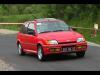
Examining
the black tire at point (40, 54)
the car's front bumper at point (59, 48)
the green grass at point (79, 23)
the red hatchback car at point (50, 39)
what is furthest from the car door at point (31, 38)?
the green grass at point (79, 23)

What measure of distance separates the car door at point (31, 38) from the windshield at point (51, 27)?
1.12 ft

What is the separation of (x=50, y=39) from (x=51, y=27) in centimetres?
149

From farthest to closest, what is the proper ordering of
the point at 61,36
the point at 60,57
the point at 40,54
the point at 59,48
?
the point at 60,57 → the point at 40,54 → the point at 61,36 → the point at 59,48

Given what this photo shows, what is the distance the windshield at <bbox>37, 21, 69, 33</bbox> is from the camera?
1925 centimetres

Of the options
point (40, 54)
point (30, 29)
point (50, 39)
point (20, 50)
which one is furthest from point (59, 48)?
point (20, 50)

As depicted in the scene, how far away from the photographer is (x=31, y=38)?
19.5m

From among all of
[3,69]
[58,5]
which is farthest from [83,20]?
[3,69]

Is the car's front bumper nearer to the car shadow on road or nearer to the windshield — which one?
the car shadow on road

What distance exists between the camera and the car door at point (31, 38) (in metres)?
19.2

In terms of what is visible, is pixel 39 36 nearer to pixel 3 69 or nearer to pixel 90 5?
pixel 3 69

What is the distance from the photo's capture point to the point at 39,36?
18719 millimetres

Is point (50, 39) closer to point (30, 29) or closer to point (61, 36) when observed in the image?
point (61, 36)

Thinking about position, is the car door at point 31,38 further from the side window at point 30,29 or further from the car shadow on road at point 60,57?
the car shadow on road at point 60,57

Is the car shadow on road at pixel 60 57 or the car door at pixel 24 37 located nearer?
the car shadow on road at pixel 60 57
